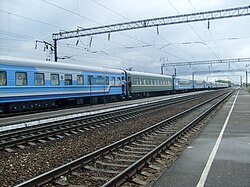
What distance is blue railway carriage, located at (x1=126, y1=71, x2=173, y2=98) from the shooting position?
35812 millimetres

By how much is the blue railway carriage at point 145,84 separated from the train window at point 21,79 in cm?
1735

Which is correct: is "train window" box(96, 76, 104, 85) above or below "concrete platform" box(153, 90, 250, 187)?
above

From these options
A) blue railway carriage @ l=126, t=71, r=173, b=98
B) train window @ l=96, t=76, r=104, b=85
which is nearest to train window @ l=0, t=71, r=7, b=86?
train window @ l=96, t=76, r=104, b=85

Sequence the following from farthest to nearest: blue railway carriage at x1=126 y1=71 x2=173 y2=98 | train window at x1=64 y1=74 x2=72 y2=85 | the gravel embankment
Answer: blue railway carriage at x1=126 y1=71 x2=173 y2=98 → train window at x1=64 y1=74 x2=72 y2=85 → the gravel embankment

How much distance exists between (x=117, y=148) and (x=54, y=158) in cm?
187

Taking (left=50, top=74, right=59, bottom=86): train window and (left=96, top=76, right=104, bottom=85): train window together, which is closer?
(left=50, top=74, right=59, bottom=86): train window

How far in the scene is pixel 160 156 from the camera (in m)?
8.24

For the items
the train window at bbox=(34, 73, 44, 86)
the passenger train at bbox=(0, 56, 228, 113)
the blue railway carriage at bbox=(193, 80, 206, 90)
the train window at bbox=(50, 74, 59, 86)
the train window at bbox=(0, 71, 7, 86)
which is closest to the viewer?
the train window at bbox=(0, 71, 7, 86)

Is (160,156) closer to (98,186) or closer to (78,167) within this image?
(78,167)

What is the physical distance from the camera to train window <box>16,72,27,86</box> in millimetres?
17875

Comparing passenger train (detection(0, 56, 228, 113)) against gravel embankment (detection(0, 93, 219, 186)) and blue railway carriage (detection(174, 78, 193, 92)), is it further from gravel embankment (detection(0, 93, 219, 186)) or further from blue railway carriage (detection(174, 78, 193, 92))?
blue railway carriage (detection(174, 78, 193, 92))

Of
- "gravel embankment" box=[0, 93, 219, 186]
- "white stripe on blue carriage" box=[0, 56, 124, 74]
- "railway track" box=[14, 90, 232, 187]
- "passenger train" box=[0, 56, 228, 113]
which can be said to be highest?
"white stripe on blue carriage" box=[0, 56, 124, 74]

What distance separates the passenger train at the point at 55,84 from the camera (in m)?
17.5

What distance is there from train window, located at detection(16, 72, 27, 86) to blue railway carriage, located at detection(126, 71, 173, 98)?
17.4 meters
